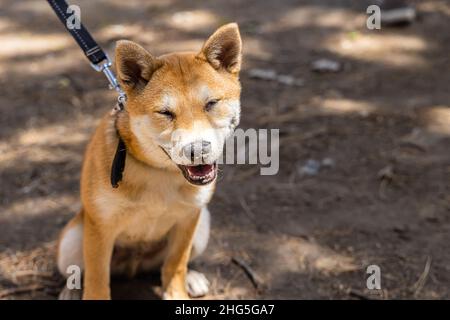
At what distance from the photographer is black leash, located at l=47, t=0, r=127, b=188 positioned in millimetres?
3529

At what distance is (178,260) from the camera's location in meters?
4.16

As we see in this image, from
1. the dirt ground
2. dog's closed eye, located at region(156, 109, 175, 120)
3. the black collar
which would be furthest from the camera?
the dirt ground

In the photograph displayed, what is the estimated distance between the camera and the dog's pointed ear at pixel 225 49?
3.55 meters

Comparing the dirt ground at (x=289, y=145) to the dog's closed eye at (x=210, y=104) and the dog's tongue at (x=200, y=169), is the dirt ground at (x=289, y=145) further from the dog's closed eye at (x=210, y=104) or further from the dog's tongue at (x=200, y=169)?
the dog's closed eye at (x=210, y=104)

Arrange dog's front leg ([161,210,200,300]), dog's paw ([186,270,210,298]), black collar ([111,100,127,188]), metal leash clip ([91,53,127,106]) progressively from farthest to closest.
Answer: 1. dog's paw ([186,270,210,298])
2. dog's front leg ([161,210,200,300])
3. metal leash clip ([91,53,127,106])
4. black collar ([111,100,127,188])

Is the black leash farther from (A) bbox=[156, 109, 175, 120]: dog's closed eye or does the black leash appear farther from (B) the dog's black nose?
(B) the dog's black nose

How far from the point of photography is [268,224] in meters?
5.00

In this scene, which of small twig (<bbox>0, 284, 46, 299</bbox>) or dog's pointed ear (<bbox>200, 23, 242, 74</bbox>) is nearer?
dog's pointed ear (<bbox>200, 23, 242, 74</bbox>)

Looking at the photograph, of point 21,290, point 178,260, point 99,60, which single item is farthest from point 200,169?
point 21,290

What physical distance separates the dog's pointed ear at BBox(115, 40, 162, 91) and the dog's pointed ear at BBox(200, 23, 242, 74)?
0.97 ft

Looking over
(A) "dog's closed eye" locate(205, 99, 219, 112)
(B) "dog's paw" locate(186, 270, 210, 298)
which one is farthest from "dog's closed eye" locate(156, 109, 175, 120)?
(B) "dog's paw" locate(186, 270, 210, 298)

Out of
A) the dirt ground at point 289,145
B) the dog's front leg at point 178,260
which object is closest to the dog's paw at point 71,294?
the dirt ground at point 289,145
